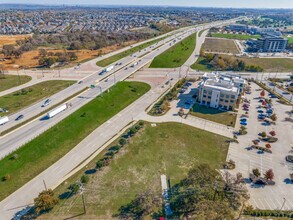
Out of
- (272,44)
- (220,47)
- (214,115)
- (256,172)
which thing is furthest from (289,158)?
(272,44)

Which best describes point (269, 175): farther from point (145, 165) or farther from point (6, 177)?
point (6, 177)

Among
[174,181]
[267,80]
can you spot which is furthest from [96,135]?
[267,80]

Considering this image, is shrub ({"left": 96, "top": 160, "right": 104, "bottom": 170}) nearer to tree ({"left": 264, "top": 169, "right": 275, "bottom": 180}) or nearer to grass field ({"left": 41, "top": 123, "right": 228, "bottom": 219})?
grass field ({"left": 41, "top": 123, "right": 228, "bottom": 219})

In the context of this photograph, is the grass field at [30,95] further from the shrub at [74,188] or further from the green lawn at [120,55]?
the shrub at [74,188]

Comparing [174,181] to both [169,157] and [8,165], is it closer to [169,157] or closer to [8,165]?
[169,157]

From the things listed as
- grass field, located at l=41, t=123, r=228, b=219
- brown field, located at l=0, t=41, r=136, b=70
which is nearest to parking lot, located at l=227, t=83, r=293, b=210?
grass field, located at l=41, t=123, r=228, b=219

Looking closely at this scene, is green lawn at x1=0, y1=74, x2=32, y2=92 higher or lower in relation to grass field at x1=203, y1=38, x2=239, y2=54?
lower

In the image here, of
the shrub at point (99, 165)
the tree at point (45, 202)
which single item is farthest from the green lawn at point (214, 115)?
the tree at point (45, 202)
